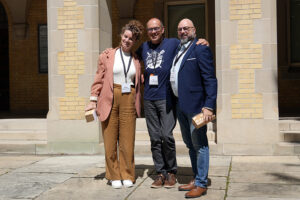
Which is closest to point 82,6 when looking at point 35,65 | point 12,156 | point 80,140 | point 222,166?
point 80,140

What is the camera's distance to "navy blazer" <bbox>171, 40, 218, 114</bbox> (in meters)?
4.74

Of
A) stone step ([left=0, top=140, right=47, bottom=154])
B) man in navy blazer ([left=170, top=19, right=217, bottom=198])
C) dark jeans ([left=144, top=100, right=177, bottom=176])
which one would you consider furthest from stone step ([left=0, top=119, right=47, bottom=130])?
man in navy blazer ([left=170, top=19, right=217, bottom=198])

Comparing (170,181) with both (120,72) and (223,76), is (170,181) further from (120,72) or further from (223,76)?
(223,76)

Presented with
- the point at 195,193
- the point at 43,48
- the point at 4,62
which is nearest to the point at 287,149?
the point at 195,193

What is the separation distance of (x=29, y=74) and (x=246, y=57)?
310 inches

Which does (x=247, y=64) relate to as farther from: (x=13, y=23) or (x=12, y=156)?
(x=13, y=23)

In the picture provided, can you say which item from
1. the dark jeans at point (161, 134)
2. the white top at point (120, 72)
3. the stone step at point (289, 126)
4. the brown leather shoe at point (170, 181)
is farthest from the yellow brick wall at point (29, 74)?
the brown leather shoe at point (170, 181)

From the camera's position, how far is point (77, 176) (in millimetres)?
6008

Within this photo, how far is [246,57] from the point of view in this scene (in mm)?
7578

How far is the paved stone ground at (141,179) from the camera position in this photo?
194 inches

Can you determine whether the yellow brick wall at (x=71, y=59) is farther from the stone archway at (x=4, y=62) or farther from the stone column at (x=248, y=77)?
the stone archway at (x=4, y=62)

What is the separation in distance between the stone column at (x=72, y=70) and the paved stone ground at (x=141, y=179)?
60 cm

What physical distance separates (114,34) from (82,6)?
4.47 metres

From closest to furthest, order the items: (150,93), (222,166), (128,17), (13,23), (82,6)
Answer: (150,93) → (222,166) → (82,6) → (128,17) → (13,23)
